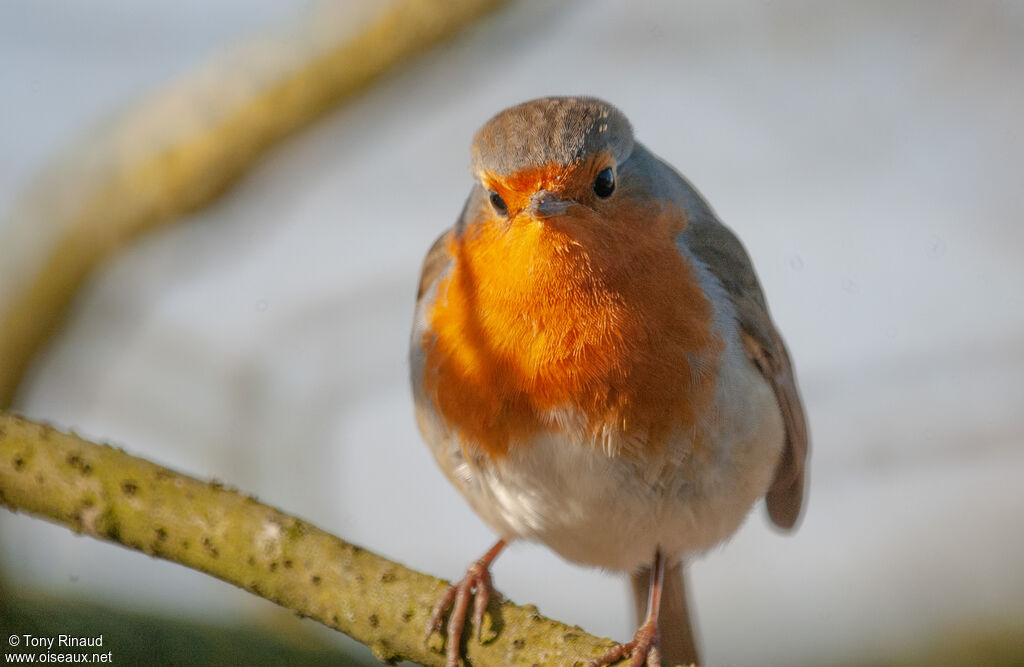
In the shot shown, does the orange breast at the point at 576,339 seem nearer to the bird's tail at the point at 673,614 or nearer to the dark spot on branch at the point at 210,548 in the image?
the dark spot on branch at the point at 210,548

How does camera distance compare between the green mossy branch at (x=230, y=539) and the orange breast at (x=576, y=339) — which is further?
the orange breast at (x=576, y=339)

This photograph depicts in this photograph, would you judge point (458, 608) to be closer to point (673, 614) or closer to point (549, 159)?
point (549, 159)

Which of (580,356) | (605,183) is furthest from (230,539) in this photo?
(605,183)

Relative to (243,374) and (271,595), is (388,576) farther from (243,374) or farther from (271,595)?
(243,374)

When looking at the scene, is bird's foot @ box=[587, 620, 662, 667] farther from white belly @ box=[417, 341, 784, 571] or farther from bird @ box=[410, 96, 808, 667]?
white belly @ box=[417, 341, 784, 571]

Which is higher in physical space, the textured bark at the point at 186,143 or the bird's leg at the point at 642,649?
the textured bark at the point at 186,143

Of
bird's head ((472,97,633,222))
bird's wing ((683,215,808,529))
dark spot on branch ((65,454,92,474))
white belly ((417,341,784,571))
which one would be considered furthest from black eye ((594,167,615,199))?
dark spot on branch ((65,454,92,474))

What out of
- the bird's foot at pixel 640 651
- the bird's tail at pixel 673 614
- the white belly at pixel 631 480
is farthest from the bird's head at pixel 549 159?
the bird's tail at pixel 673 614

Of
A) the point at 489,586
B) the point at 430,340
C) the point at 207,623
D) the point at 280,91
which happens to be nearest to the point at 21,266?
the point at 280,91
